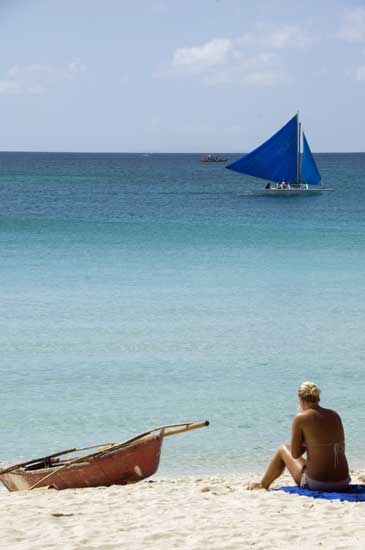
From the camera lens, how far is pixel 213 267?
2503cm

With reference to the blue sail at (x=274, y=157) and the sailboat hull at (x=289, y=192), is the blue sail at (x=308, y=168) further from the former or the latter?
the sailboat hull at (x=289, y=192)

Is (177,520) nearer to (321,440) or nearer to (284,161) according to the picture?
(321,440)

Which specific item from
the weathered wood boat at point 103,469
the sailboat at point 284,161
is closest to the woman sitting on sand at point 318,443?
the weathered wood boat at point 103,469

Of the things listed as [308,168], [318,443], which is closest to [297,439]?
[318,443]

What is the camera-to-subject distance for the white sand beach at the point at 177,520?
238 inches

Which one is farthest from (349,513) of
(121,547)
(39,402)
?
(39,402)

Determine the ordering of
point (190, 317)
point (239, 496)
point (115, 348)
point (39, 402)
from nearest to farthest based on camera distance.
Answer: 1. point (239, 496)
2. point (39, 402)
3. point (115, 348)
4. point (190, 317)

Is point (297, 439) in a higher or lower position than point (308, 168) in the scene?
lower

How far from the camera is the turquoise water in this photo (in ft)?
35.1

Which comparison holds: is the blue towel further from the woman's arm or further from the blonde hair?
the blonde hair

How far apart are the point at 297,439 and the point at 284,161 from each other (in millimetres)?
43933

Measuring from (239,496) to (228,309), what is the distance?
11.0m

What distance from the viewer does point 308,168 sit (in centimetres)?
5272

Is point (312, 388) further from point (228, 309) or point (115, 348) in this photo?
point (228, 309)
